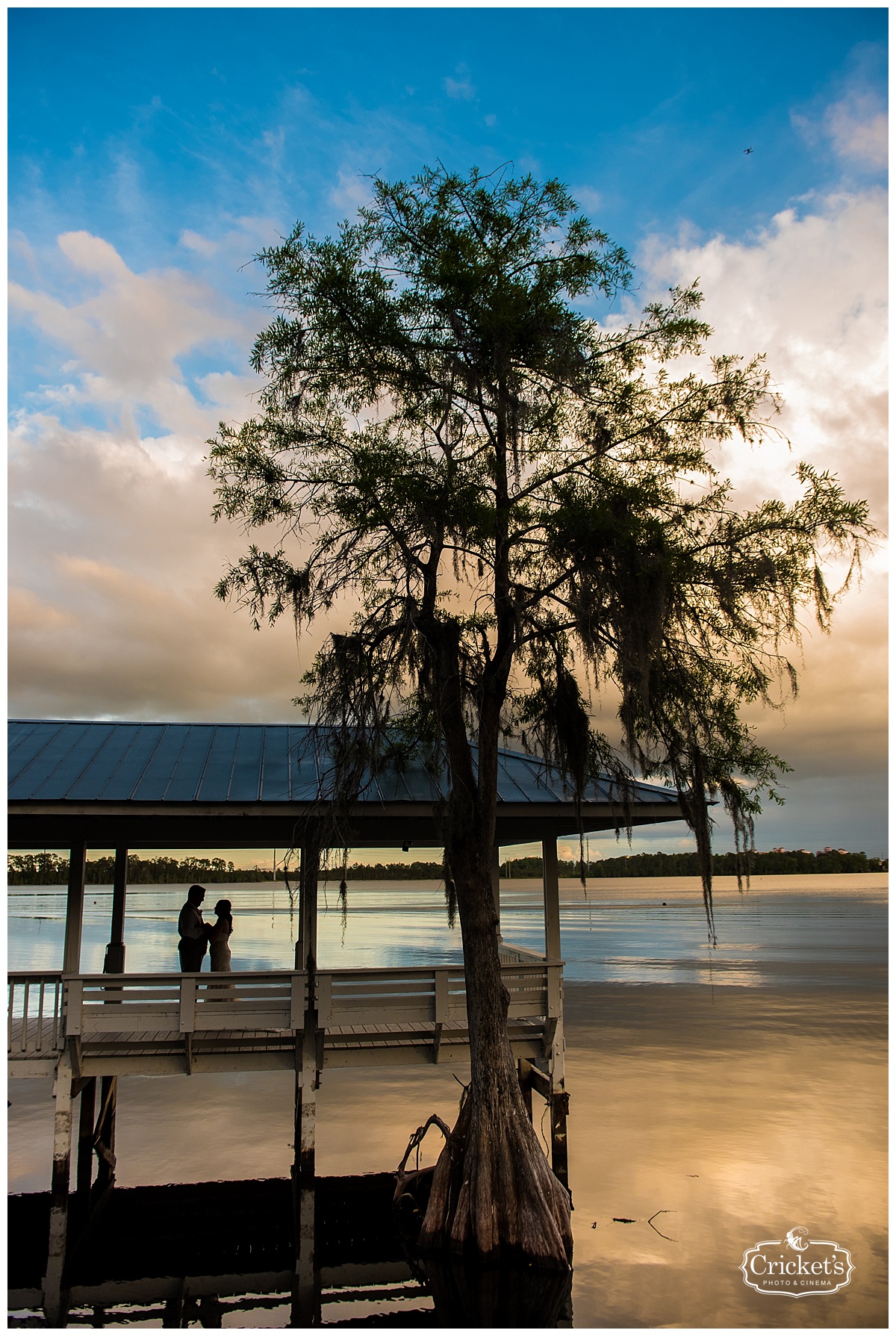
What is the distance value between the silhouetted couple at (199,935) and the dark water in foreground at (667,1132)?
10.5 ft

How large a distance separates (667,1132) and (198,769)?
974 cm

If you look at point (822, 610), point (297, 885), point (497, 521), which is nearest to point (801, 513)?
point (822, 610)

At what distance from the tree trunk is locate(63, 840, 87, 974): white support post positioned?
4579 mm

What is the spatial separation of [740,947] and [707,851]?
42.6 metres

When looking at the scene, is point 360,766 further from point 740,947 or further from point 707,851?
point 740,947

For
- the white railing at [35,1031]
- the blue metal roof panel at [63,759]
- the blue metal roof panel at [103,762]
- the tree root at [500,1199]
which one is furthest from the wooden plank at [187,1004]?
the tree root at [500,1199]

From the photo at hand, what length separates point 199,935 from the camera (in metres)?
11.1

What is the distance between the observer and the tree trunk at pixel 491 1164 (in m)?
7.98

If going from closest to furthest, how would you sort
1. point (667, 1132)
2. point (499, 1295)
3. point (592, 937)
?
1. point (499, 1295)
2. point (667, 1132)
3. point (592, 937)

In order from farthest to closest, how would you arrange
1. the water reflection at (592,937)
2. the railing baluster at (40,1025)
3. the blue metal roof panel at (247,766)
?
1. the water reflection at (592,937)
2. the blue metal roof panel at (247,766)
3. the railing baluster at (40,1025)

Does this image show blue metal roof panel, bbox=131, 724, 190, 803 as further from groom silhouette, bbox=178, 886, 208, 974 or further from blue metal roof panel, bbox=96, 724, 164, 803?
groom silhouette, bbox=178, 886, 208, 974

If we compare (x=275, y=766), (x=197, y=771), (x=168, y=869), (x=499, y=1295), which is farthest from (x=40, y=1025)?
(x=168, y=869)

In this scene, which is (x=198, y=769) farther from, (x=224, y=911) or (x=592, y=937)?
(x=592, y=937)

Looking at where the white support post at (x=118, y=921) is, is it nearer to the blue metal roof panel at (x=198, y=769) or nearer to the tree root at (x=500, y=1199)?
the blue metal roof panel at (x=198, y=769)
